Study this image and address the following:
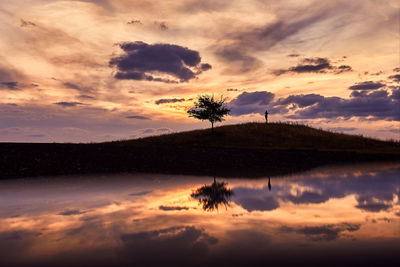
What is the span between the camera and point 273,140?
2014 inches

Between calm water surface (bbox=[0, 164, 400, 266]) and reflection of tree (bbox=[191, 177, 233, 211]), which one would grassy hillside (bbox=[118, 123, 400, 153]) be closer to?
reflection of tree (bbox=[191, 177, 233, 211])

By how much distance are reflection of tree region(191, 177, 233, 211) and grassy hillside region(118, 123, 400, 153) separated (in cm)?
3146

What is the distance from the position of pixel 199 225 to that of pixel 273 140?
4530 centimetres

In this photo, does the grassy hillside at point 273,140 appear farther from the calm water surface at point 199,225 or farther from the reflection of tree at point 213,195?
the calm water surface at point 199,225

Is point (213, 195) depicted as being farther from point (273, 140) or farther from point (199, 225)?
point (273, 140)

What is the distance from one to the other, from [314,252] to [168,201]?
572 centimetres

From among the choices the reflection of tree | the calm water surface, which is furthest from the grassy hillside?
the calm water surface

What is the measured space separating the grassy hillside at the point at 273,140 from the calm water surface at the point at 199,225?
3334 centimetres

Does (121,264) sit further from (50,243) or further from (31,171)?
(31,171)

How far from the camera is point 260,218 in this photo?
26.5 feet

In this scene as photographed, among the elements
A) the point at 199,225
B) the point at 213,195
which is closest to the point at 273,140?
the point at 213,195

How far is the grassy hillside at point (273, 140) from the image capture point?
4703cm

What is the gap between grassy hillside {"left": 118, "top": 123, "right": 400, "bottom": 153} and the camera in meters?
47.0

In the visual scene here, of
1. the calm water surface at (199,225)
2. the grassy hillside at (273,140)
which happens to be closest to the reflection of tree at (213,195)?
the calm water surface at (199,225)
